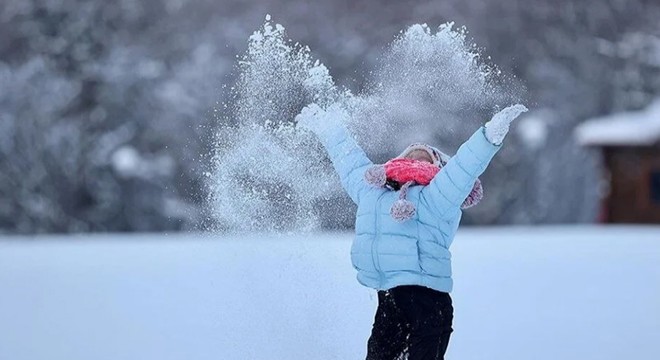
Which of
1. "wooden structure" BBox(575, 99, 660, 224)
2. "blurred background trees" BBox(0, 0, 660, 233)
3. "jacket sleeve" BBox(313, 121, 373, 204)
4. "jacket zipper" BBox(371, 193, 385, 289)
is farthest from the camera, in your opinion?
"blurred background trees" BBox(0, 0, 660, 233)

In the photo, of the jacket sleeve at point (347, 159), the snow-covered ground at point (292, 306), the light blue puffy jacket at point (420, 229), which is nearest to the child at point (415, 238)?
the light blue puffy jacket at point (420, 229)

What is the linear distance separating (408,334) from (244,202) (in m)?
1.74

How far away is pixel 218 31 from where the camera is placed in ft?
77.3

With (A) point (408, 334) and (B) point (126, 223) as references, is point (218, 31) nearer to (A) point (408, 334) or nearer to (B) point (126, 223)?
(B) point (126, 223)

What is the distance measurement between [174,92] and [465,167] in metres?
19.8

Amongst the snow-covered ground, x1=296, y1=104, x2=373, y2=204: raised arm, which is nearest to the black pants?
x1=296, y1=104, x2=373, y2=204: raised arm

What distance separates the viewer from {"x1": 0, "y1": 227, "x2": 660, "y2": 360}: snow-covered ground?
530 centimetres

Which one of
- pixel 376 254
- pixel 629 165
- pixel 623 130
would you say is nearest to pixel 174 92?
pixel 623 130

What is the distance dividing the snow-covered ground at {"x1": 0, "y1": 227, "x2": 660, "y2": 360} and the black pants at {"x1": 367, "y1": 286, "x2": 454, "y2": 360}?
103 centimetres

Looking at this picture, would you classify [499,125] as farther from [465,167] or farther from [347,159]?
[347,159]

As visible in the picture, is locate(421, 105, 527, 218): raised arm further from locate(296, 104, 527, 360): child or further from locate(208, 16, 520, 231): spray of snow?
locate(208, 16, 520, 231): spray of snow

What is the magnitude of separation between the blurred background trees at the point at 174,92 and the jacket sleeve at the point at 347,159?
57.7 feet

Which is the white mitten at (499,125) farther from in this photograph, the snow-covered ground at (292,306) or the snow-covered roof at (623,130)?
the snow-covered roof at (623,130)

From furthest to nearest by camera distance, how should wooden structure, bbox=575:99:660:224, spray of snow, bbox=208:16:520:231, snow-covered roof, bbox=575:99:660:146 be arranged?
1. wooden structure, bbox=575:99:660:224
2. snow-covered roof, bbox=575:99:660:146
3. spray of snow, bbox=208:16:520:231
